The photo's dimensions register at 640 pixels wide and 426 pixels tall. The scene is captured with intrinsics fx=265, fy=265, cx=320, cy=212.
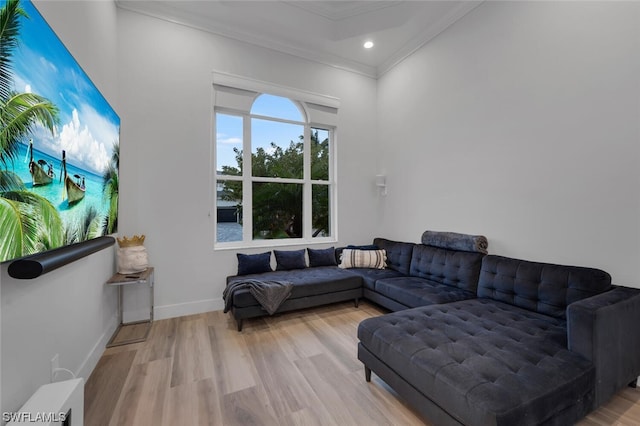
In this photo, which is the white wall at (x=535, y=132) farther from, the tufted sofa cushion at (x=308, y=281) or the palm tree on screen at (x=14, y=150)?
the palm tree on screen at (x=14, y=150)

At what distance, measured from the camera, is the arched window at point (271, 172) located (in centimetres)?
375

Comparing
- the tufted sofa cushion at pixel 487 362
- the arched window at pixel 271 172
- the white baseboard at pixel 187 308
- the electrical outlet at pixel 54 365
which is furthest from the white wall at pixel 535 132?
the electrical outlet at pixel 54 365

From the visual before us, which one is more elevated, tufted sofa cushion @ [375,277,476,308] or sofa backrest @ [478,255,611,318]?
sofa backrest @ [478,255,611,318]

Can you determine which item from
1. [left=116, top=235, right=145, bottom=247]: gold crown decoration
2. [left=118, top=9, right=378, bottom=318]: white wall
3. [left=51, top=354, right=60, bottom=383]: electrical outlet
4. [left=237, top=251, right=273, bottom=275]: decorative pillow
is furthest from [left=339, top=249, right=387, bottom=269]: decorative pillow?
[left=51, top=354, right=60, bottom=383]: electrical outlet

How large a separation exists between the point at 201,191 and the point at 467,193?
338 centimetres

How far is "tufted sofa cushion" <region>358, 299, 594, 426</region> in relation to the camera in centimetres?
125

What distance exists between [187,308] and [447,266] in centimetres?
324

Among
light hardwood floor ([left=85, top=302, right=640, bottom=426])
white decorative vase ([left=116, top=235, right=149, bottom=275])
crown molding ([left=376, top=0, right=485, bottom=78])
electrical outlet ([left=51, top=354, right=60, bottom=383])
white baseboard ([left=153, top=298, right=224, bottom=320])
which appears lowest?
light hardwood floor ([left=85, top=302, right=640, bottom=426])

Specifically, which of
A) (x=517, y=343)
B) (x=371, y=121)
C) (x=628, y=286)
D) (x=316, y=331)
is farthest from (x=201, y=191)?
(x=628, y=286)

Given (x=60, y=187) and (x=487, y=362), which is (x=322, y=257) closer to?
(x=487, y=362)

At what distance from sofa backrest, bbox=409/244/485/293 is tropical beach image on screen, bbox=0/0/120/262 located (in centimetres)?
340

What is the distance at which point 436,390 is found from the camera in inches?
56.1

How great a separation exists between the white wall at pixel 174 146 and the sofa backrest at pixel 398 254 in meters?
2.28

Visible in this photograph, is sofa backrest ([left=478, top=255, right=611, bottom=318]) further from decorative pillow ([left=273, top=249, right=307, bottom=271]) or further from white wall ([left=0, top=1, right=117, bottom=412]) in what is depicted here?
white wall ([left=0, top=1, right=117, bottom=412])
